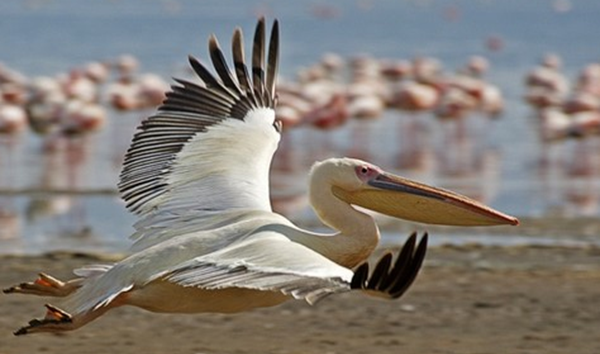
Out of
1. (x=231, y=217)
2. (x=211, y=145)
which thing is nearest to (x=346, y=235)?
(x=231, y=217)

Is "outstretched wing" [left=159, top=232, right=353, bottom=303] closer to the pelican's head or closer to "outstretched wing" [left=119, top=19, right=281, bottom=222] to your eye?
the pelican's head

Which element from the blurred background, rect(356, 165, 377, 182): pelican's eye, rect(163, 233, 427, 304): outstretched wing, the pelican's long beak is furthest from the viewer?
the blurred background

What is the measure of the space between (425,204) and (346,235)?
0.32 metres

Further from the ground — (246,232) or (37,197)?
(37,197)

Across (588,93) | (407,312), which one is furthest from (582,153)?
(407,312)

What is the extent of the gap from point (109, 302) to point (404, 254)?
4.74 feet

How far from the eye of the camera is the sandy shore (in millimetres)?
7129

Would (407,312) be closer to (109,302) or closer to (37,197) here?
(109,302)

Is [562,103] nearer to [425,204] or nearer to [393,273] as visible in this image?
[425,204]

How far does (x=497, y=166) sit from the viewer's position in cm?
1448

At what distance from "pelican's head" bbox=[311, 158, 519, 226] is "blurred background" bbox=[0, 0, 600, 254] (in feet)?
13.6

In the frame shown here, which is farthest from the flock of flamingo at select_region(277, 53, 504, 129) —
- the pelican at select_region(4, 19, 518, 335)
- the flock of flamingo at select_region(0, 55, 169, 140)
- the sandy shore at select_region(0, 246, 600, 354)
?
the pelican at select_region(4, 19, 518, 335)

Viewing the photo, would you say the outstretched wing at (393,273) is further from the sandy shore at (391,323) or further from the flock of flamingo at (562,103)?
the flock of flamingo at (562,103)

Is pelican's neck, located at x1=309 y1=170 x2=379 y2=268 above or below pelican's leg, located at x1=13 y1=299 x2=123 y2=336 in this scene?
above
